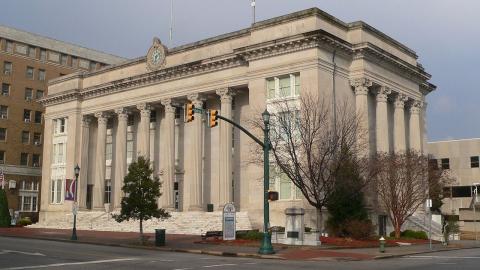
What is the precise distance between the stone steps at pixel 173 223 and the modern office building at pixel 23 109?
74.0ft

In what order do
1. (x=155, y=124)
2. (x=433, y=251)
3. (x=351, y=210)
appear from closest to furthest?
(x=433, y=251), (x=351, y=210), (x=155, y=124)

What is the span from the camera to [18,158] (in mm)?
81875

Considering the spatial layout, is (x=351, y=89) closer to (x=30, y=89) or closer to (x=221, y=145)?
(x=221, y=145)

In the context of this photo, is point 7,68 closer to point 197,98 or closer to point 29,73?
point 29,73

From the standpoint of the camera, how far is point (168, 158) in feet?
186

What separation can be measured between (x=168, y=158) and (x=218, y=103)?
7355 mm

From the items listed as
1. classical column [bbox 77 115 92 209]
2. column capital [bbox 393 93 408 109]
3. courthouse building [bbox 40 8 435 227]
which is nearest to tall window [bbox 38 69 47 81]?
courthouse building [bbox 40 8 435 227]

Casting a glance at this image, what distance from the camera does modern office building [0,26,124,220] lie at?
81.1 meters

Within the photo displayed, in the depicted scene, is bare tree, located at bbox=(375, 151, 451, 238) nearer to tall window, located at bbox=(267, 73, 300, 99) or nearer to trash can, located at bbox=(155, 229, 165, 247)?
tall window, located at bbox=(267, 73, 300, 99)

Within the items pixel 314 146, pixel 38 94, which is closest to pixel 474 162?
pixel 314 146

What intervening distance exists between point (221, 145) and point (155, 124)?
12.9 m

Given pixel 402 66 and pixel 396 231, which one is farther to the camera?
pixel 402 66

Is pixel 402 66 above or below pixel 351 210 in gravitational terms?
above

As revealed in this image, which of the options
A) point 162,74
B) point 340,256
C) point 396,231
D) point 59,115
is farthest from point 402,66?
point 59,115
